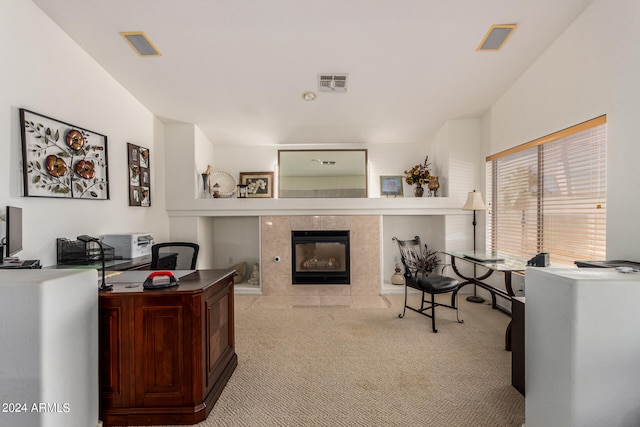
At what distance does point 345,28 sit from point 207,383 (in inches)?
120

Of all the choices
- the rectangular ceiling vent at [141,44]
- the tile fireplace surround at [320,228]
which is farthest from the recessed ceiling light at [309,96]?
the tile fireplace surround at [320,228]

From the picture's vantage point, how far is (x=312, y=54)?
2.92 metres

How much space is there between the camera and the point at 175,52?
2.91 meters

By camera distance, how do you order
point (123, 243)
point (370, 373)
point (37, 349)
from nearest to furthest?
point (37, 349) → point (370, 373) → point (123, 243)

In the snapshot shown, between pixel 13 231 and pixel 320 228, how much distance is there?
3.33 metres

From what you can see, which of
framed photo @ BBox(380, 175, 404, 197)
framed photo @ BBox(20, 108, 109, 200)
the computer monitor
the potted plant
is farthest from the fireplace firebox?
the computer monitor

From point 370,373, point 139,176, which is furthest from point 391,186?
point 139,176

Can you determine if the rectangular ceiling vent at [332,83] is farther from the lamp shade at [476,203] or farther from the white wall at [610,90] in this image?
the lamp shade at [476,203]

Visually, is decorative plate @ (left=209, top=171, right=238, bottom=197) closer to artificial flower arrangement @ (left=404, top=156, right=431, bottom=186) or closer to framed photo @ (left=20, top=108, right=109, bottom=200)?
framed photo @ (left=20, top=108, right=109, bottom=200)

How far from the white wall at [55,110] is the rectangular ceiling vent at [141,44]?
1.97 ft

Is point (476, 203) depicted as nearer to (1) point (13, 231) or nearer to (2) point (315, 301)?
(2) point (315, 301)

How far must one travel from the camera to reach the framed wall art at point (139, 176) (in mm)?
3680

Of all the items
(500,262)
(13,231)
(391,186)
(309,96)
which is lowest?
(500,262)

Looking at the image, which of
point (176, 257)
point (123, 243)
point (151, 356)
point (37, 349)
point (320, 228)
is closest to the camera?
point (37, 349)
